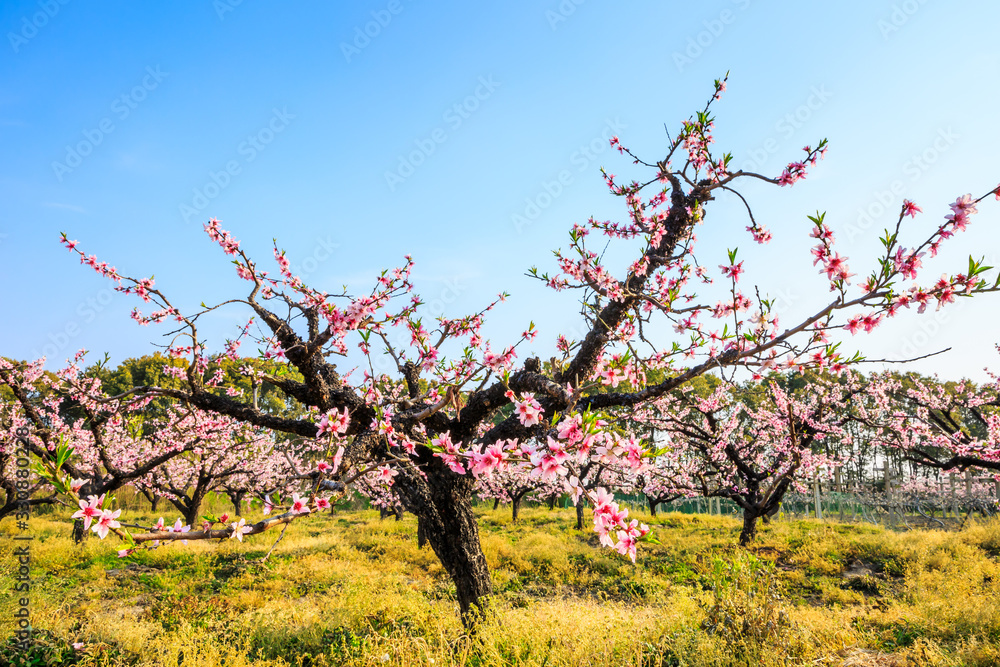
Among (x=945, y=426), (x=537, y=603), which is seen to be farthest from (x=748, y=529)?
(x=537, y=603)

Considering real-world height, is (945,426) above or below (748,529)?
above

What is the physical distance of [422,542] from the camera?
47.9 ft

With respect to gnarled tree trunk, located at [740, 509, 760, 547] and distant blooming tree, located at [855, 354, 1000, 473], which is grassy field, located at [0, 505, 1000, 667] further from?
distant blooming tree, located at [855, 354, 1000, 473]

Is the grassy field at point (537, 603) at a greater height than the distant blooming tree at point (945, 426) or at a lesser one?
lesser

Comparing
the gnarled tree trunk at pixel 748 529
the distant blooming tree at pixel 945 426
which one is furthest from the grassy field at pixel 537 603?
the distant blooming tree at pixel 945 426

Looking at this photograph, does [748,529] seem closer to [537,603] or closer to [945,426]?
[945,426]

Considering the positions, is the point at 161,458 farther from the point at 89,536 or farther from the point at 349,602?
the point at 89,536

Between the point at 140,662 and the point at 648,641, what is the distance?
5949 millimetres

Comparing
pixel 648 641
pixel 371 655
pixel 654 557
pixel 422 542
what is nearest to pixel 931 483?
pixel 654 557

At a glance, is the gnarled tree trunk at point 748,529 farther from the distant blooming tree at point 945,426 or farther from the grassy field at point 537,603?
the distant blooming tree at point 945,426

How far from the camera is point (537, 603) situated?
811 centimetres

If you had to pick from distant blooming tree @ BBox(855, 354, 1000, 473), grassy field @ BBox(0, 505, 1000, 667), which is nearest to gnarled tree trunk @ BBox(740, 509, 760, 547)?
grassy field @ BBox(0, 505, 1000, 667)

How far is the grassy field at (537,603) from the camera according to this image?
5.47m

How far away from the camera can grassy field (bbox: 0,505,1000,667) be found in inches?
215
